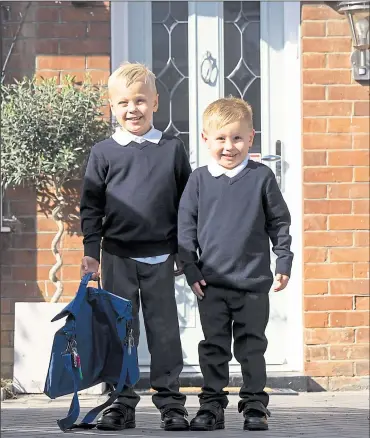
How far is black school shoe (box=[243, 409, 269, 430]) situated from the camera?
5508 millimetres

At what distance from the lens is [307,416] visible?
258 inches

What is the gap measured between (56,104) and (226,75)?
1287mm

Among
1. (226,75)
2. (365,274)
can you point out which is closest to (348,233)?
(365,274)

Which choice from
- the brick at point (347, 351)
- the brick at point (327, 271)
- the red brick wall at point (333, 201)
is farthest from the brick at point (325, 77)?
the brick at point (347, 351)

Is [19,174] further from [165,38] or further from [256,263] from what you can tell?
[256,263]

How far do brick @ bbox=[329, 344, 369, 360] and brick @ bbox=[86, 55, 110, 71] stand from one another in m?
2.37

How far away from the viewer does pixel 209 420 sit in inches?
216

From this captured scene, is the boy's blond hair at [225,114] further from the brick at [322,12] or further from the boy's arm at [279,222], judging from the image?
the brick at [322,12]

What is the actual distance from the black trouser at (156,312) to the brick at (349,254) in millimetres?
2587

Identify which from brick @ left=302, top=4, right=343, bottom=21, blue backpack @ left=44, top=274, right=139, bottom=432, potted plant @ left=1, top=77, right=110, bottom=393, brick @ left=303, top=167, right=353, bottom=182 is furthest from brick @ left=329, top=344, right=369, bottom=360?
blue backpack @ left=44, top=274, right=139, bottom=432

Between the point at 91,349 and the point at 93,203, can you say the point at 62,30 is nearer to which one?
the point at 93,203

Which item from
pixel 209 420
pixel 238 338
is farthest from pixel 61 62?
pixel 209 420

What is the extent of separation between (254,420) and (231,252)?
77cm

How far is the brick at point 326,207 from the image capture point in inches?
315
